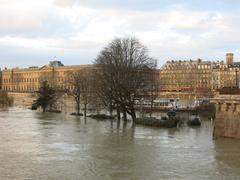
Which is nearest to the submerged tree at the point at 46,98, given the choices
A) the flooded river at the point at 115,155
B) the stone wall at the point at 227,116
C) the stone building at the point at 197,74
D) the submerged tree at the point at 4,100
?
the submerged tree at the point at 4,100

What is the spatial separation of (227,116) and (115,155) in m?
11.9

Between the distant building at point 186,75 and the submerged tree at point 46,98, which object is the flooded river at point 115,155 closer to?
the submerged tree at point 46,98

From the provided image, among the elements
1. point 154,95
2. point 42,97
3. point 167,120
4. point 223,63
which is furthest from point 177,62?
point 167,120

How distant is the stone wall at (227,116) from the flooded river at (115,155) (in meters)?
1.09

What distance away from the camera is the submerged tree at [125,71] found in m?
54.9

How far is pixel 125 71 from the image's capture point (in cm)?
5497

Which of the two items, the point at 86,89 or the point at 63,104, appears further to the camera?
the point at 63,104

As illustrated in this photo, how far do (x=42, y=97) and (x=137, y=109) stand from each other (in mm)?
16557

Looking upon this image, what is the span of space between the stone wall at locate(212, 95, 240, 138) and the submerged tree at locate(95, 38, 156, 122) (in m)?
17.7

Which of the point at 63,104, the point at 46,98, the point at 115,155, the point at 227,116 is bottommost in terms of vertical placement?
the point at 115,155

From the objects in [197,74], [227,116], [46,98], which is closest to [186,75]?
[197,74]

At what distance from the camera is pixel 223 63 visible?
180 m

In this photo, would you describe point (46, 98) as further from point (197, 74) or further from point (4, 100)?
point (197, 74)

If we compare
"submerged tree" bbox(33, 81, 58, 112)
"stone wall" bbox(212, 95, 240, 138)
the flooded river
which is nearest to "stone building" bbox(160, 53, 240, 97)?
"submerged tree" bbox(33, 81, 58, 112)
